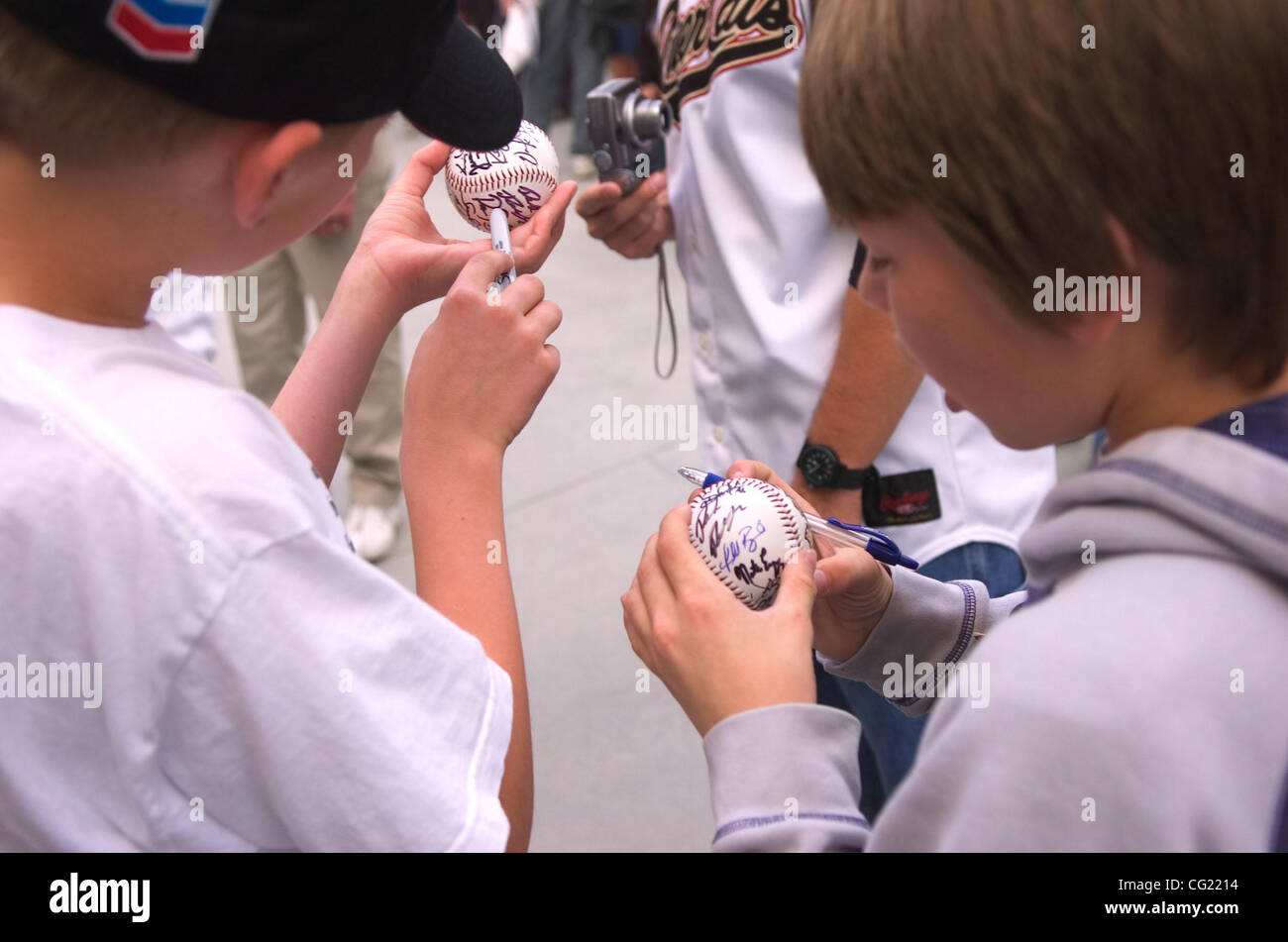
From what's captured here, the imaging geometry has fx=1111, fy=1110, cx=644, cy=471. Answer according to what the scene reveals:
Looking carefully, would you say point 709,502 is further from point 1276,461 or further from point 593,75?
point 593,75

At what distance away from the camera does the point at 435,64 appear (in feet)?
2.84

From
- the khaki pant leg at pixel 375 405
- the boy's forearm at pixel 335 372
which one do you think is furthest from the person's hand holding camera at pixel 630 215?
the khaki pant leg at pixel 375 405

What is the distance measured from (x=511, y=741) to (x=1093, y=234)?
1.92 feet

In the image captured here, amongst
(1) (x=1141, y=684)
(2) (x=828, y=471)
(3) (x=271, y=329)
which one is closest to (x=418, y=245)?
(2) (x=828, y=471)

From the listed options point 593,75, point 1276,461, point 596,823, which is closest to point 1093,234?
point 1276,461

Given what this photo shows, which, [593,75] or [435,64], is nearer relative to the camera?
[435,64]

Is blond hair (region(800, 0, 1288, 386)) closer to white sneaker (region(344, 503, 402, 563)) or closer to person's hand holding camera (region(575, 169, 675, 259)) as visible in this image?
person's hand holding camera (region(575, 169, 675, 259))

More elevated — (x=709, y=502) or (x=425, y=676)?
(x=709, y=502)

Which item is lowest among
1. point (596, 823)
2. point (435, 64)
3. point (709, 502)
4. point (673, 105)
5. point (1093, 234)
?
point (596, 823)

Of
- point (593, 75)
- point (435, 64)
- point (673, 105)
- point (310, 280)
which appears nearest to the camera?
point (435, 64)

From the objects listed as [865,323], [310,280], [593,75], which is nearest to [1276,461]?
[865,323]

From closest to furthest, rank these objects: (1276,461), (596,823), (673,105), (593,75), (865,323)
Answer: (1276,461) → (865,323) → (673,105) → (596,823) → (593,75)

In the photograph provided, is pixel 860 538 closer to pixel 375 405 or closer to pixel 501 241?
pixel 501 241

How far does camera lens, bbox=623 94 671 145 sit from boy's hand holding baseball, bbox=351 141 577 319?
0.31 meters
